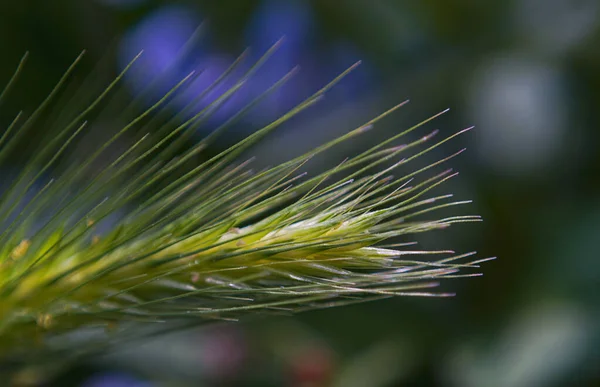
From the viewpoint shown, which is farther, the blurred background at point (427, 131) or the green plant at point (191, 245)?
the blurred background at point (427, 131)

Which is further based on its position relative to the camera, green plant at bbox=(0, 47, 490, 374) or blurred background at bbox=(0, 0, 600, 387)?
blurred background at bbox=(0, 0, 600, 387)

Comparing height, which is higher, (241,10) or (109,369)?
(241,10)

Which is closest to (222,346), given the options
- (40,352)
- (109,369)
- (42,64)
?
(109,369)

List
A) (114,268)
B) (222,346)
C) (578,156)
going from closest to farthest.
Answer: (114,268)
(222,346)
(578,156)

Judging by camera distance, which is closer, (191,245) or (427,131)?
(191,245)

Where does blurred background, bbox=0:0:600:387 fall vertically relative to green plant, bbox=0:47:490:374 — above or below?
above

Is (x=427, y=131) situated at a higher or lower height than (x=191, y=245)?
higher

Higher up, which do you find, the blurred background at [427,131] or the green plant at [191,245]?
the blurred background at [427,131]

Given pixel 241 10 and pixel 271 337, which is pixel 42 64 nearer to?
pixel 241 10
